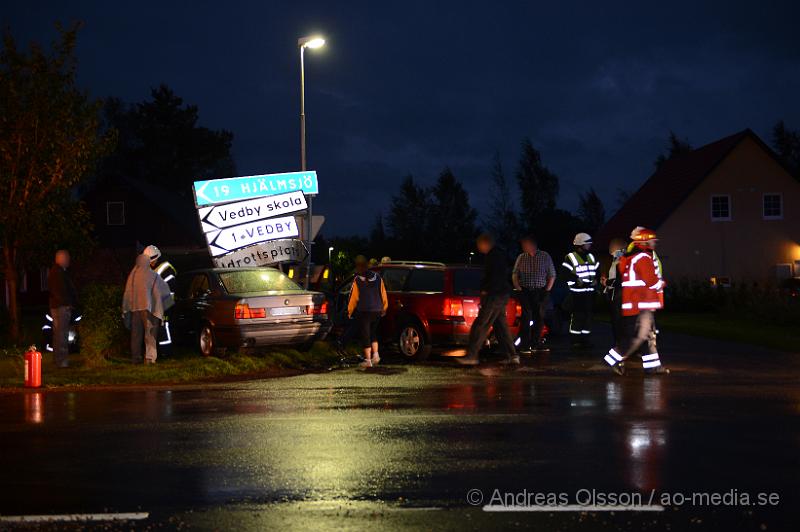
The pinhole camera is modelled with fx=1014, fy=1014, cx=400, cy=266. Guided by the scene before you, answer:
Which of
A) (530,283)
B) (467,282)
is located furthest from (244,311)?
(530,283)

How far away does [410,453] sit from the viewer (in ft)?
26.1

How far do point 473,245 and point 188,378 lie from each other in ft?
164

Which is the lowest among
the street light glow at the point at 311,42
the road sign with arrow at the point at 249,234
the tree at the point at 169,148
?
the road sign with arrow at the point at 249,234

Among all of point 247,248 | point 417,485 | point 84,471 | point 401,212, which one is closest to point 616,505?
point 417,485

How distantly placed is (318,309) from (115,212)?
41.2 meters

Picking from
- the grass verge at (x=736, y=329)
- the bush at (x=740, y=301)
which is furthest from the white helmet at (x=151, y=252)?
the bush at (x=740, y=301)

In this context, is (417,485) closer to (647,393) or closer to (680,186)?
(647,393)

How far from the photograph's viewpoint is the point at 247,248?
1970cm

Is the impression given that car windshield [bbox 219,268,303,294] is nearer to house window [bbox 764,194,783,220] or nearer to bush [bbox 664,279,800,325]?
bush [bbox 664,279,800,325]

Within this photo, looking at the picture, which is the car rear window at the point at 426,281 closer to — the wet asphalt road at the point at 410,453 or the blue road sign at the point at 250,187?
the wet asphalt road at the point at 410,453

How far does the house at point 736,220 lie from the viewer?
46750 millimetres

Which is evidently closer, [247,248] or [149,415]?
[149,415]

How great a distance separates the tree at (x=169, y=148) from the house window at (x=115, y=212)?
2415 centimetres

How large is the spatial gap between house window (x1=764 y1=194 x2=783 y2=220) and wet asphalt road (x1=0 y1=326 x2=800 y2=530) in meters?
36.4
